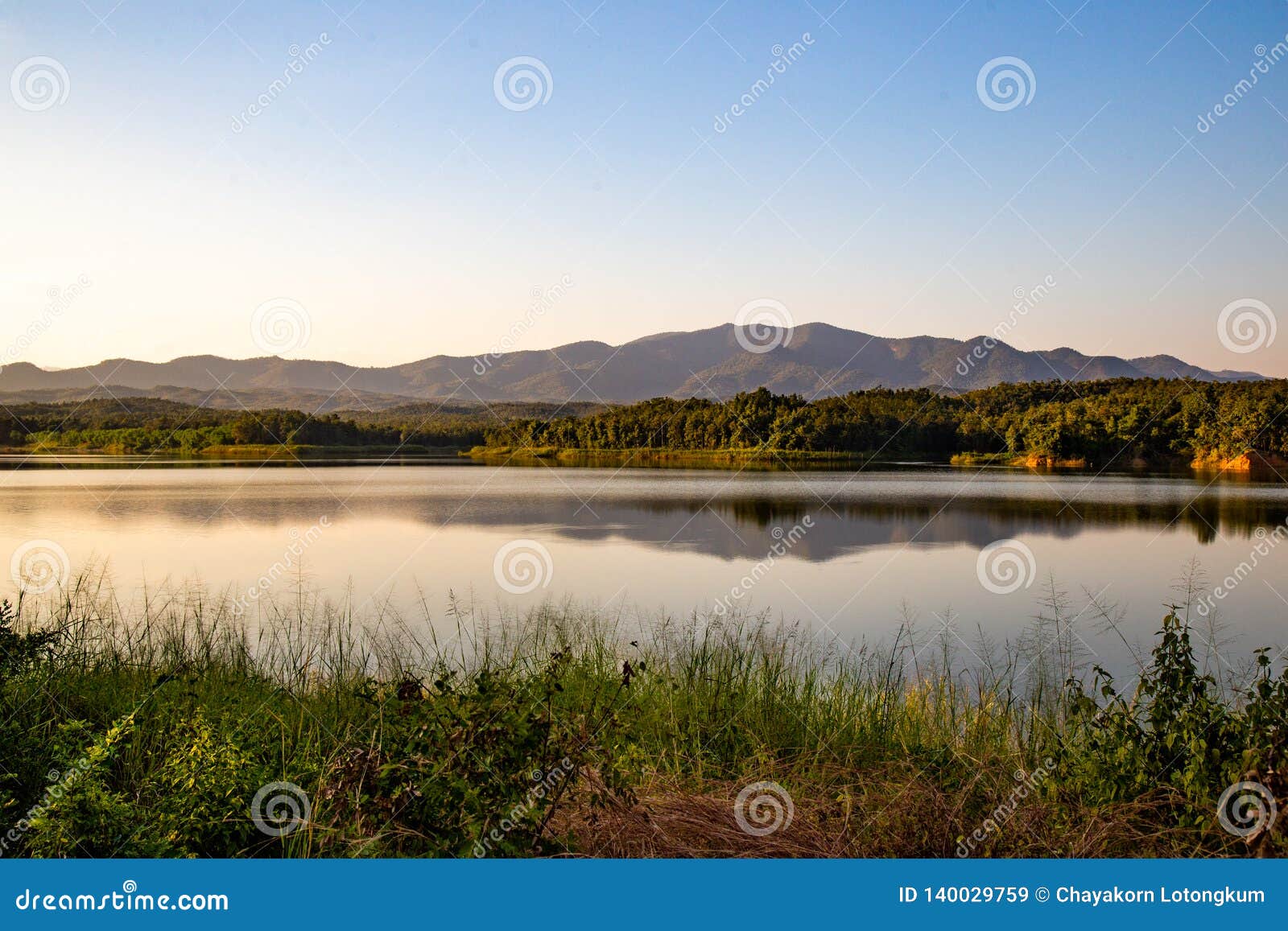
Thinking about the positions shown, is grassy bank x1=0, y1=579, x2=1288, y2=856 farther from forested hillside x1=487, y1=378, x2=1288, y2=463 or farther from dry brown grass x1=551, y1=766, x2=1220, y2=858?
forested hillside x1=487, y1=378, x2=1288, y2=463

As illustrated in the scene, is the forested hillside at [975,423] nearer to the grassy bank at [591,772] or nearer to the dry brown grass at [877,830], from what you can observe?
the grassy bank at [591,772]

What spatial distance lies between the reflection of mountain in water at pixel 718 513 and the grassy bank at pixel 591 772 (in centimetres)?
1296

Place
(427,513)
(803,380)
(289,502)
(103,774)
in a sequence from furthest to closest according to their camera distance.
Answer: (803,380)
(289,502)
(427,513)
(103,774)

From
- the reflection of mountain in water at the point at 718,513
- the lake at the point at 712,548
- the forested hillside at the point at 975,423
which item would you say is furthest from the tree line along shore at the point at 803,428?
the reflection of mountain in water at the point at 718,513

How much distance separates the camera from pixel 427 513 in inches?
1065

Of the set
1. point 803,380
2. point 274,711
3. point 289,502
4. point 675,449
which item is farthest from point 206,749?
point 803,380

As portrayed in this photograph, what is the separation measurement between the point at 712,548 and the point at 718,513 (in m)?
8.09

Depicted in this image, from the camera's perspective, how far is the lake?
1363cm

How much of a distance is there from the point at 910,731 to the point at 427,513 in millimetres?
22412

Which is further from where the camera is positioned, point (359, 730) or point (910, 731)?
point (910, 731)

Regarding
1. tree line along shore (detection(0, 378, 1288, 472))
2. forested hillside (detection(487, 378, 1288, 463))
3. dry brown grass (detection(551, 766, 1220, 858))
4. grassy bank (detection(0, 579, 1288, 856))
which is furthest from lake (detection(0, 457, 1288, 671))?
tree line along shore (detection(0, 378, 1288, 472))

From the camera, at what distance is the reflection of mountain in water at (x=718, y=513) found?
22.2 meters

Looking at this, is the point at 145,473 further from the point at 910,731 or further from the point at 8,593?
the point at 910,731

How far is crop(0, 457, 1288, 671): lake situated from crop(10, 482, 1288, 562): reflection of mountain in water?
156 millimetres
